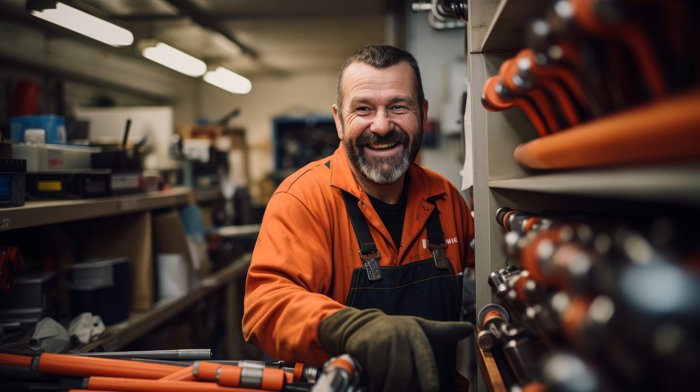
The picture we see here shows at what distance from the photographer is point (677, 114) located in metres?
0.48

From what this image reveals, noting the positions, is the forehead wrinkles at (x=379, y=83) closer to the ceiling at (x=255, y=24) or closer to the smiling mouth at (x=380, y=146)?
the smiling mouth at (x=380, y=146)

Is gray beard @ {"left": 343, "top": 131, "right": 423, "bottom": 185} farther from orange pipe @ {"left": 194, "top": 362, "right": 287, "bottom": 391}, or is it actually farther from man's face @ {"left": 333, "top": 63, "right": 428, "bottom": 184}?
orange pipe @ {"left": 194, "top": 362, "right": 287, "bottom": 391}

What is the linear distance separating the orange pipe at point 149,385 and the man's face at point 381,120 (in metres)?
0.91

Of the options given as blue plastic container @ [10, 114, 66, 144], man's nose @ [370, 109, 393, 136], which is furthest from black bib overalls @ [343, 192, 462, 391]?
blue plastic container @ [10, 114, 66, 144]

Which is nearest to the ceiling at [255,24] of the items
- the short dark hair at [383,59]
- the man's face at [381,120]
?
the short dark hair at [383,59]

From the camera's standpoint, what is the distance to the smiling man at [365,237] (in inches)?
48.8

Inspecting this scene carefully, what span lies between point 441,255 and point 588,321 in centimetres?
108

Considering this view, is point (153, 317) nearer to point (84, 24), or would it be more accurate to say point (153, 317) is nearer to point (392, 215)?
point (392, 215)

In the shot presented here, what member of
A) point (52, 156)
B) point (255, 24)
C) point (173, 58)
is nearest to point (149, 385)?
point (52, 156)

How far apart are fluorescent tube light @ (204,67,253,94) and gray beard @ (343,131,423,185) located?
342cm

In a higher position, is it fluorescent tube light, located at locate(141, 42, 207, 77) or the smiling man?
fluorescent tube light, located at locate(141, 42, 207, 77)

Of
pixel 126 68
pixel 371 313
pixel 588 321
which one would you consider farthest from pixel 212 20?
pixel 588 321

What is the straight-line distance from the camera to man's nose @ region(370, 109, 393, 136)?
66.9 inches

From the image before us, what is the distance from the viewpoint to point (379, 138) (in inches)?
68.2
